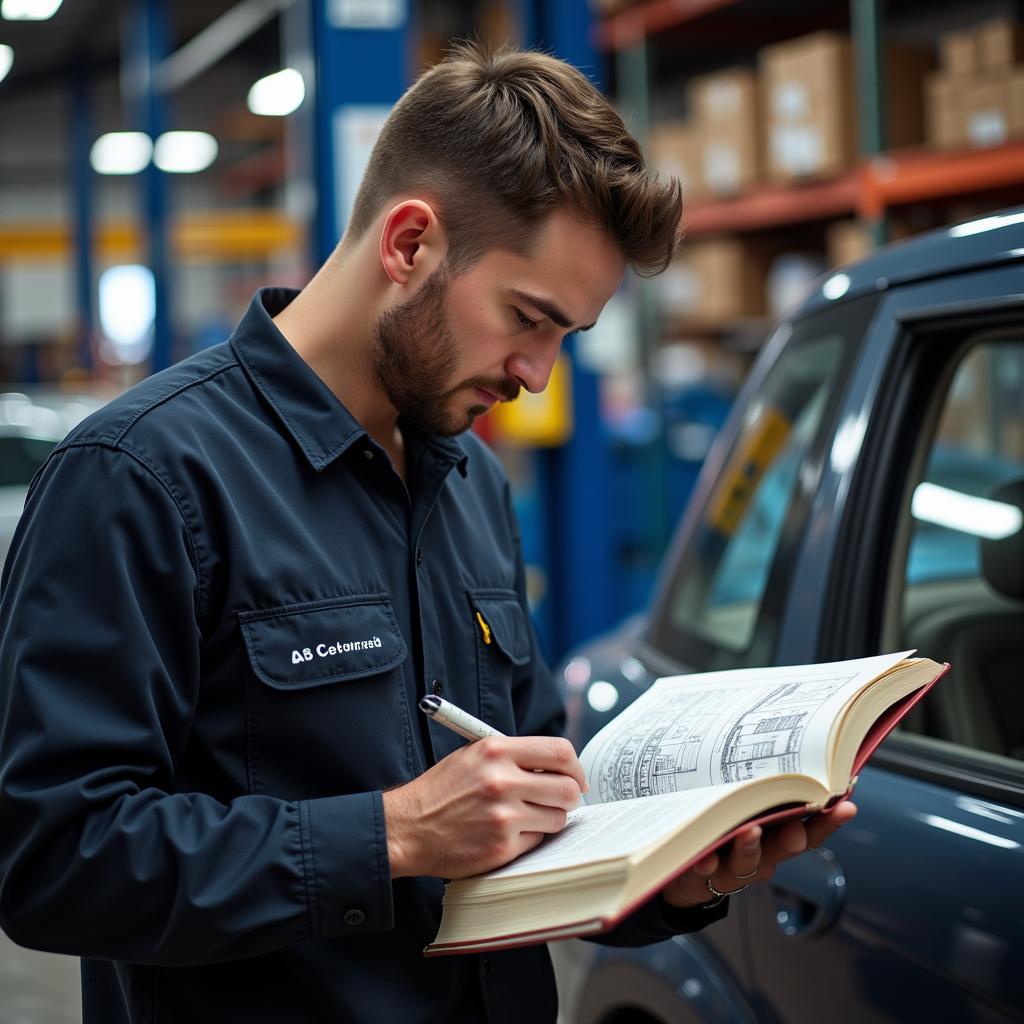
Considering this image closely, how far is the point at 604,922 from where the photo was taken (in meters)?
0.91

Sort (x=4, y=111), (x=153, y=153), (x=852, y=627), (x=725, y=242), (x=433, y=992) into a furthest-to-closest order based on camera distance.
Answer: (x=4, y=111) → (x=153, y=153) → (x=725, y=242) → (x=852, y=627) → (x=433, y=992)

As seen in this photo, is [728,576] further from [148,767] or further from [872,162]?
[872,162]

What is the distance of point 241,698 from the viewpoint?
3.67 ft

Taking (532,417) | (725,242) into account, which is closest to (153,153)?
(725,242)

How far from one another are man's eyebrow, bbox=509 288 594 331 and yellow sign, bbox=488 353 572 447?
2.95m

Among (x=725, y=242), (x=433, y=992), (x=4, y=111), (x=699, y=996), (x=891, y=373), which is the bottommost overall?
(x=699, y=996)

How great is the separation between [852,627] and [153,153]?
26.0ft

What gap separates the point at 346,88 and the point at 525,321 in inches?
105

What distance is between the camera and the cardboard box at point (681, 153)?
19.1 ft

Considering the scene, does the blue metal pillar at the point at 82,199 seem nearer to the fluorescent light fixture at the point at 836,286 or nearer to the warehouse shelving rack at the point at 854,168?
the warehouse shelving rack at the point at 854,168

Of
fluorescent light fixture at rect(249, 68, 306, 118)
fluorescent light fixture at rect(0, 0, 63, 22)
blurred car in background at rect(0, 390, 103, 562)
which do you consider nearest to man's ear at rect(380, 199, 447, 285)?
blurred car in background at rect(0, 390, 103, 562)

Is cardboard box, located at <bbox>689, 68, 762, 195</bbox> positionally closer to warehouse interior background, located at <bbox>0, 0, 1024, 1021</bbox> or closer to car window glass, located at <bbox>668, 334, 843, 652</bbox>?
warehouse interior background, located at <bbox>0, 0, 1024, 1021</bbox>

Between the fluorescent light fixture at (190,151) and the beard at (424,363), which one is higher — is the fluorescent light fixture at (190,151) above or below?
above

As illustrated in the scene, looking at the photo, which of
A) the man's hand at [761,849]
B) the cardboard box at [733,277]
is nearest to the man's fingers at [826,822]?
the man's hand at [761,849]
